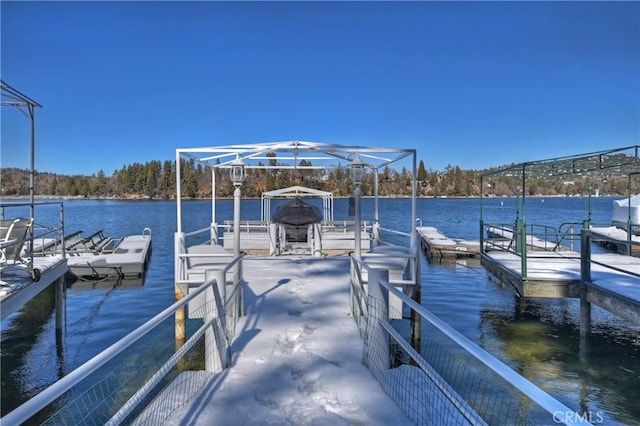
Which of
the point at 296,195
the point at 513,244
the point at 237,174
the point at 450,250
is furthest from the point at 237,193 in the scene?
the point at 450,250

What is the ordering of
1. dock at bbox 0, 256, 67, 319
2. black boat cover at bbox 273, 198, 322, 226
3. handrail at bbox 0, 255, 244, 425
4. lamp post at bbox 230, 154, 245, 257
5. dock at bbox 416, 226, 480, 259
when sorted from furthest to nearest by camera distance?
dock at bbox 416, 226, 480, 259, black boat cover at bbox 273, 198, 322, 226, lamp post at bbox 230, 154, 245, 257, dock at bbox 0, 256, 67, 319, handrail at bbox 0, 255, 244, 425

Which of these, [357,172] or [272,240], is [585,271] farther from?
[272,240]

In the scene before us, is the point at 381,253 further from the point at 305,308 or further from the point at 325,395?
the point at 325,395

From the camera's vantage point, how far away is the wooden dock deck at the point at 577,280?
18.4ft

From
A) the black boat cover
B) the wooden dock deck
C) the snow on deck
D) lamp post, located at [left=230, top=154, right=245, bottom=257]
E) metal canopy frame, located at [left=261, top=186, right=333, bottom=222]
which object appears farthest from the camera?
metal canopy frame, located at [left=261, top=186, right=333, bottom=222]

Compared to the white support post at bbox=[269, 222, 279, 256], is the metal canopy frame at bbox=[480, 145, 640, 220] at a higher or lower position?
higher

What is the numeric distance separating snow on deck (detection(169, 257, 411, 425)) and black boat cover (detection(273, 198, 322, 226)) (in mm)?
7218

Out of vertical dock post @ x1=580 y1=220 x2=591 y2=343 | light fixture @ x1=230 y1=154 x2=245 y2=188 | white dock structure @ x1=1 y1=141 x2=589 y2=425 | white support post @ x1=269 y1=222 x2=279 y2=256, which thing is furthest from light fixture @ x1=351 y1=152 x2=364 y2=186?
white support post @ x1=269 y1=222 x2=279 y2=256

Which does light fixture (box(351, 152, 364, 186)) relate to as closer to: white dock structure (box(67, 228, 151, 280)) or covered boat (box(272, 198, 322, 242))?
covered boat (box(272, 198, 322, 242))

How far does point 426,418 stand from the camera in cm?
289

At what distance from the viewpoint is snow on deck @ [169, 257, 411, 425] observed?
2959 mm

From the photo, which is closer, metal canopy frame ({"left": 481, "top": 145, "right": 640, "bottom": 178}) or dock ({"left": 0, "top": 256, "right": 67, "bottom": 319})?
dock ({"left": 0, "top": 256, "right": 67, "bottom": 319})

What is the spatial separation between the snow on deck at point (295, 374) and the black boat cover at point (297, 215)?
7218 millimetres

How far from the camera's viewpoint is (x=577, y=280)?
6.72 m
